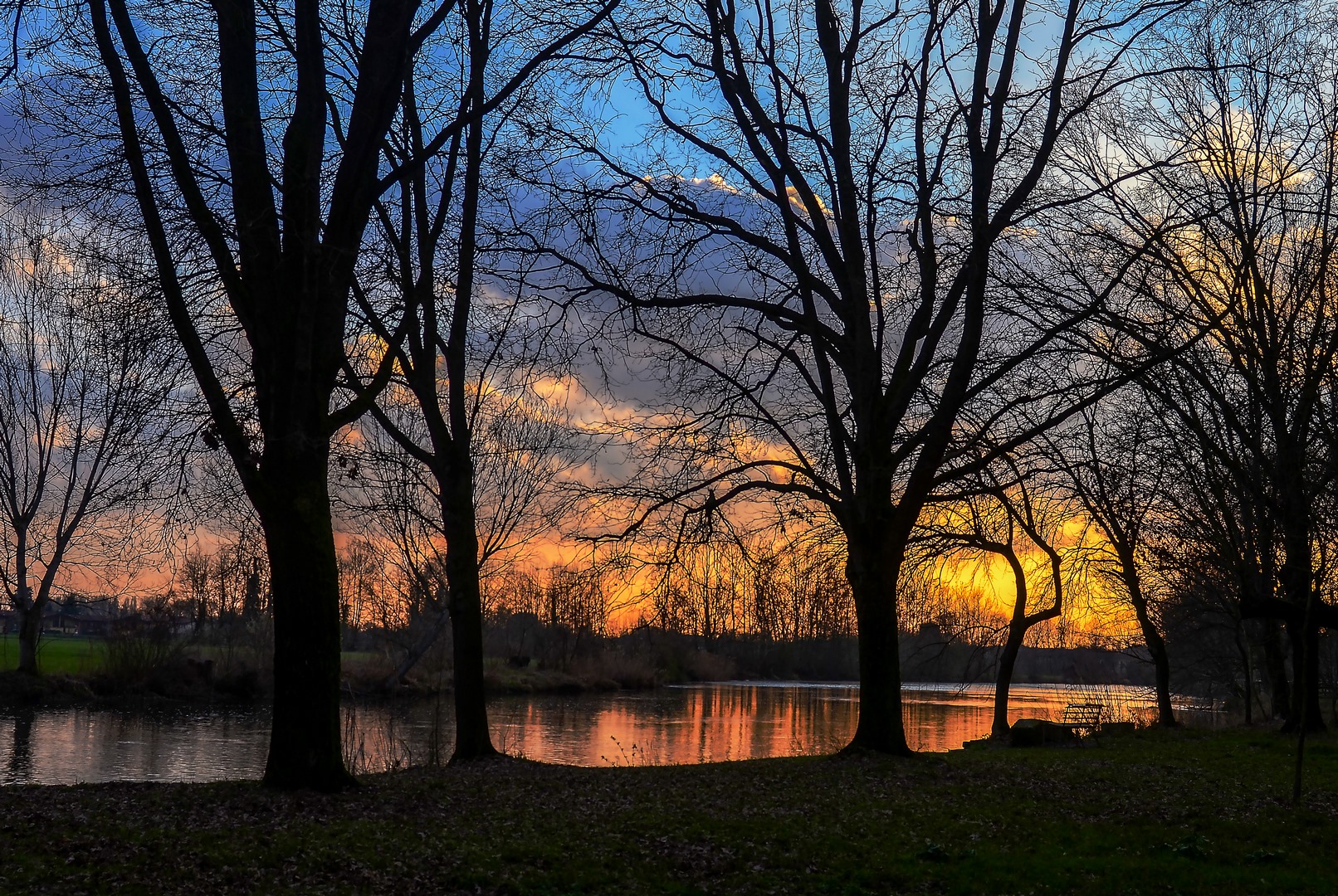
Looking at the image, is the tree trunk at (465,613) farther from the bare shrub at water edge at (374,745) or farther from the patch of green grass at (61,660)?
the patch of green grass at (61,660)

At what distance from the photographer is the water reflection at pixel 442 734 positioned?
1900cm

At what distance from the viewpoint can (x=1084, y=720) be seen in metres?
29.9

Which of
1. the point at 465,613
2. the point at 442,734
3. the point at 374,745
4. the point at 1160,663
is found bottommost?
the point at 442,734

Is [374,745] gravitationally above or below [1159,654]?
below

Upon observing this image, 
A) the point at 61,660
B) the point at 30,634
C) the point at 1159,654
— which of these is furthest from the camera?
the point at 61,660

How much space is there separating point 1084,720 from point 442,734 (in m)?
18.5

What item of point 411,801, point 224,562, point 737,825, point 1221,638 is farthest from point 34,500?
point 1221,638

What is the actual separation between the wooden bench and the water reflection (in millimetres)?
942

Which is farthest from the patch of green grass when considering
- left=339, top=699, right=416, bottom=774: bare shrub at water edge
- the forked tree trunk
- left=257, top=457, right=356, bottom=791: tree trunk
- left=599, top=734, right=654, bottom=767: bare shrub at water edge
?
the forked tree trunk

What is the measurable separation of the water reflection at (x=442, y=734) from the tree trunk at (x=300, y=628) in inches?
281

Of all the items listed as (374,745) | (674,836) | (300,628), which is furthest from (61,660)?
(674,836)

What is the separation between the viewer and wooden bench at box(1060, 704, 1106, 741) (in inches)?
887

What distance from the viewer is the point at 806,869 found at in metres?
7.34

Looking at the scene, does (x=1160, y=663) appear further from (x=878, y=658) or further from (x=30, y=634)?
(x=30, y=634)
